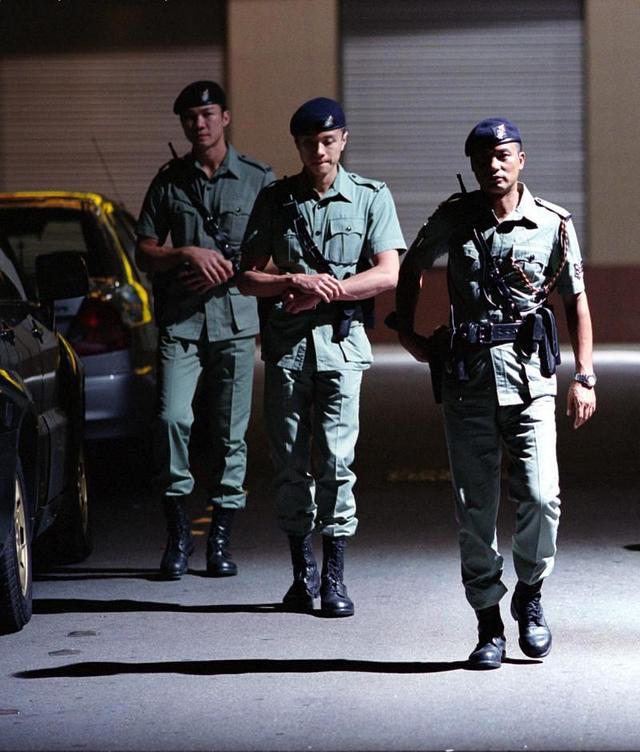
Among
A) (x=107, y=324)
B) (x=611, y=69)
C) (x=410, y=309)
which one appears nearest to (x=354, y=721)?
(x=410, y=309)

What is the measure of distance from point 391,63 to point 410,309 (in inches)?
841

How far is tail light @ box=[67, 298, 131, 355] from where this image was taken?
33.7 feet

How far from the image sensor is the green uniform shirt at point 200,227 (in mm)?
8328

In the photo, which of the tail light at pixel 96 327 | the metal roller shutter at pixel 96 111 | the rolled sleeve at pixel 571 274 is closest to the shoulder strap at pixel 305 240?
the rolled sleeve at pixel 571 274

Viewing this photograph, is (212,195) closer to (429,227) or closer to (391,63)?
(429,227)

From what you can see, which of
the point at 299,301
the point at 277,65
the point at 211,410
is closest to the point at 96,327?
the point at 211,410

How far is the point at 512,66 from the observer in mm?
27250

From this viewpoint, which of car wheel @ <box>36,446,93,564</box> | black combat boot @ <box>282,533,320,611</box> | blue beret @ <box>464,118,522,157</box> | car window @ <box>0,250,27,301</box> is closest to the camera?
blue beret @ <box>464,118,522,157</box>

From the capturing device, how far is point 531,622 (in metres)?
6.43

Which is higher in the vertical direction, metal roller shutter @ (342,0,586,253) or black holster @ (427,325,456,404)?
metal roller shutter @ (342,0,586,253)

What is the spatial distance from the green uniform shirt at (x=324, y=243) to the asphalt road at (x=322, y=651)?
1034 mm

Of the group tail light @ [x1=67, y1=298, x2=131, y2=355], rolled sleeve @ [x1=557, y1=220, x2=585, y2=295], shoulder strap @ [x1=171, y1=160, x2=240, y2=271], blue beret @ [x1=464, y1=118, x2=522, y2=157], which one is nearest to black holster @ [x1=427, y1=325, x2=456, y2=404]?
rolled sleeve @ [x1=557, y1=220, x2=585, y2=295]

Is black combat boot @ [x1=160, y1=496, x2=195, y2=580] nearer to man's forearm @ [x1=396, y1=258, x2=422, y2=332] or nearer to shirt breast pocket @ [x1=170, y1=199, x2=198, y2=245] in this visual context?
shirt breast pocket @ [x1=170, y1=199, x2=198, y2=245]

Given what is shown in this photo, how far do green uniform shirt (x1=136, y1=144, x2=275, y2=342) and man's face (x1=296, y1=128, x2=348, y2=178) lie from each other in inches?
41.0
